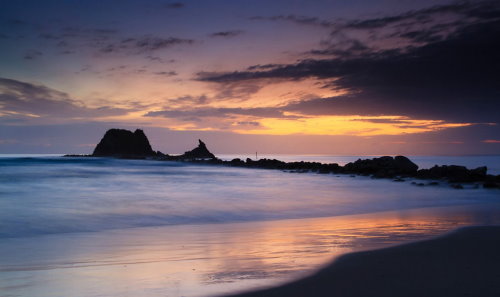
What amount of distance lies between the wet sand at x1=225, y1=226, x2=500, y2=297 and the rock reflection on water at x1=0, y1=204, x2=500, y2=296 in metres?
0.35

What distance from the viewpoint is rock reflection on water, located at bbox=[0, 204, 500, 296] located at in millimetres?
4176

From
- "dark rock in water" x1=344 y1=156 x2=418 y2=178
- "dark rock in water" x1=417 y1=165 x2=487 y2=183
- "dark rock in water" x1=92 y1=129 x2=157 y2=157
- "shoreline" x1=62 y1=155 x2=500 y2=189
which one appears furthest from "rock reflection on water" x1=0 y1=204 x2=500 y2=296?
"dark rock in water" x1=92 y1=129 x2=157 y2=157

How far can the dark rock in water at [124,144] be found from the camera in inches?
5059

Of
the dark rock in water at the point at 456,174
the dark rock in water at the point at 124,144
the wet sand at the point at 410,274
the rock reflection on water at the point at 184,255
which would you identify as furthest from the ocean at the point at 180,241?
the dark rock in water at the point at 124,144

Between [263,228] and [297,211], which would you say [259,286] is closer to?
[263,228]

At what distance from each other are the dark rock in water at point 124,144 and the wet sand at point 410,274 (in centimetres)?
12811

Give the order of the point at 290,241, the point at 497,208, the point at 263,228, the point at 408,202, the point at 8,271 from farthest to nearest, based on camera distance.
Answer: the point at 408,202 → the point at 497,208 → the point at 263,228 → the point at 290,241 → the point at 8,271

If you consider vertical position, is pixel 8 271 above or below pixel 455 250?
below

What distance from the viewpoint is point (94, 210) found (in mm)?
12781

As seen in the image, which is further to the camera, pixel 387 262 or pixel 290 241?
pixel 290 241

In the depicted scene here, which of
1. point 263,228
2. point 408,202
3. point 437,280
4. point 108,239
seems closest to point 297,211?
point 263,228

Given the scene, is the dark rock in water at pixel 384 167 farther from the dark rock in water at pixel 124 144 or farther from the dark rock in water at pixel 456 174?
the dark rock in water at pixel 124 144

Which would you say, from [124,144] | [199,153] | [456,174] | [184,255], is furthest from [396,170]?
[124,144]

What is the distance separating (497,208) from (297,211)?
653cm
